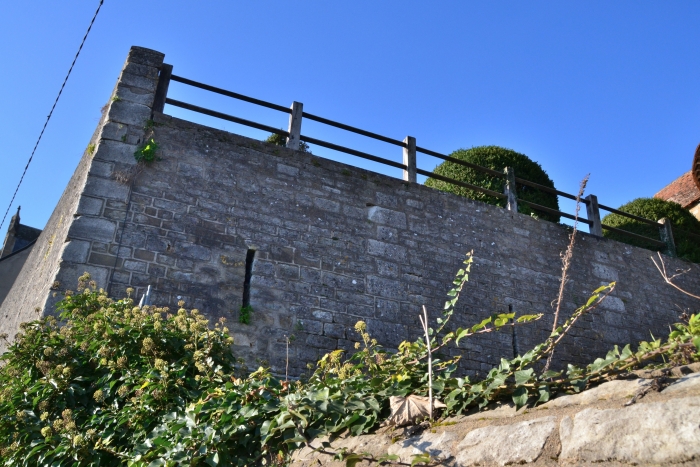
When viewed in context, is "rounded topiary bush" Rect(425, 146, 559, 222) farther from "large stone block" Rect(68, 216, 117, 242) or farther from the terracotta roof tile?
the terracotta roof tile

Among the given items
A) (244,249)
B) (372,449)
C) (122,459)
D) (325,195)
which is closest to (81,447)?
(122,459)

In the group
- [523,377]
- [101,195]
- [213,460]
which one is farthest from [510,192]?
[213,460]

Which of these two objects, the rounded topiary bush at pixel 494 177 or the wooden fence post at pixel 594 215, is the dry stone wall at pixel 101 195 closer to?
the rounded topiary bush at pixel 494 177

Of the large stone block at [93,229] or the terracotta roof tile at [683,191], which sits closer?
the large stone block at [93,229]

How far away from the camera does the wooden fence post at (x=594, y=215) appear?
28.0ft

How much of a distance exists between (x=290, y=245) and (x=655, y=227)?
637 centimetres

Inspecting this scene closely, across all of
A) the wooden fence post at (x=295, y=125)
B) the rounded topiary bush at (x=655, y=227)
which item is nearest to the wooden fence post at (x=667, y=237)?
the rounded topiary bush at (x=655, y=227)

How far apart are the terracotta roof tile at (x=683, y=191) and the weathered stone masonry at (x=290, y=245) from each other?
619 centimetres

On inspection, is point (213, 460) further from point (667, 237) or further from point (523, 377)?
point (667, 237)

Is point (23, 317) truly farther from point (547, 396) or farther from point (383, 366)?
point (547, 396)

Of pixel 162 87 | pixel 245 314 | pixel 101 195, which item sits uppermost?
pixel 162 87

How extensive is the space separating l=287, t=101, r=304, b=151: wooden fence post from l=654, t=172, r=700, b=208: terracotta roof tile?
9.07 meters

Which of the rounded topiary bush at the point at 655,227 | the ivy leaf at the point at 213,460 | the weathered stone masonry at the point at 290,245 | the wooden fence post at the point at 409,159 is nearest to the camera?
the ivy leaf at the point at 213,460

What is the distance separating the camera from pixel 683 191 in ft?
43.3
